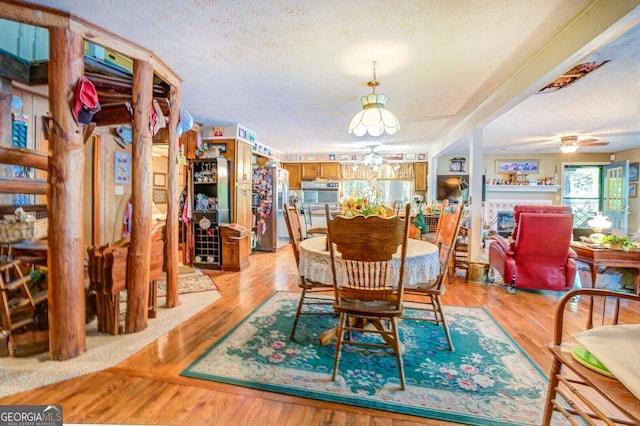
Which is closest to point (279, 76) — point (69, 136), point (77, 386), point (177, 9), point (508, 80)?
point (177, 9)

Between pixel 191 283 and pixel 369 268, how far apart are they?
9.50ft

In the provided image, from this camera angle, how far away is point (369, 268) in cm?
178

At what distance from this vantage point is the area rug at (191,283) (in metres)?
3.54

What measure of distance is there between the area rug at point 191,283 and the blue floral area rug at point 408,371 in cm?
126

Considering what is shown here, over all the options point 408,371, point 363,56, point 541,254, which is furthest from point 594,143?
point 408,371

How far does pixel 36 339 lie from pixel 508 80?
469cm

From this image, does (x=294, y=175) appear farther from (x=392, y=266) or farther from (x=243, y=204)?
(x=392, y=266)

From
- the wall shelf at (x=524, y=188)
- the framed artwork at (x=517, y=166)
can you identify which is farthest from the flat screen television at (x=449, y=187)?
the framed artwork at (x=517, y=166)

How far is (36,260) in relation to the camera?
2.38 m

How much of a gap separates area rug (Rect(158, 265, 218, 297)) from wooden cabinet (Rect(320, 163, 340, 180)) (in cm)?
440

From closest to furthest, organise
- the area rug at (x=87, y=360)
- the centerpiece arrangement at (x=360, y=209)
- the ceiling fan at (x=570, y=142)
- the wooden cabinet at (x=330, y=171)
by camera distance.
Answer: the area rug at (x=87, y=360), the centerpiece arrangement at (x=360, y=209), the ceiling fan at (x=570, y=142), the wooden cabinet at (x=330, y=171)

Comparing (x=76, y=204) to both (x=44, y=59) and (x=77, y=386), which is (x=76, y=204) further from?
(x=44, y=59)

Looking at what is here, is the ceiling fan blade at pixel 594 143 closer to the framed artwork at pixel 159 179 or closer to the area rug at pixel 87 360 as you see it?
the area rug at pixel 87 360

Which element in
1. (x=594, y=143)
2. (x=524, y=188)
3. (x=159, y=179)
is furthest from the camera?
(x=159, y=179)
